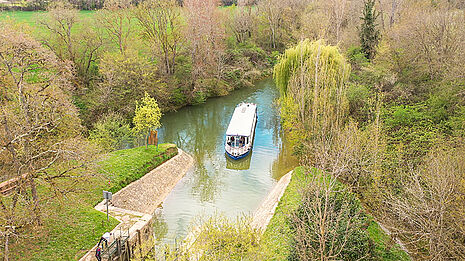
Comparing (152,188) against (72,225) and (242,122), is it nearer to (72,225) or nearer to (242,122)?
(72,225)

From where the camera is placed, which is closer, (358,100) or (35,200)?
(35,200)

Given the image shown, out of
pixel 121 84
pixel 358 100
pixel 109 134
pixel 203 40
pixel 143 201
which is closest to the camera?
pixel 143 201

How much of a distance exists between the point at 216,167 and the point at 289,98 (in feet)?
26.8

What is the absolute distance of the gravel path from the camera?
18.8 m

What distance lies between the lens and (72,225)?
48.0 feet

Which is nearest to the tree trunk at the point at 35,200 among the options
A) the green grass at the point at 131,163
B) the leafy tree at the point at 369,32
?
the green grass at the point at 131,163

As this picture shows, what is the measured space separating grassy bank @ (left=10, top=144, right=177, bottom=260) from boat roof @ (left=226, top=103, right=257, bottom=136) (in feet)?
31.7

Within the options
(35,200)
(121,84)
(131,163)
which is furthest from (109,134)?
(35,200)

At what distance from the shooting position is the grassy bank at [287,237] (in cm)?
1324

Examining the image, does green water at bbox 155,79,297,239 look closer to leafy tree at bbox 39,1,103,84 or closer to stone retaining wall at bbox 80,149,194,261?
stone retaining wall at bbox 80,149,194,261

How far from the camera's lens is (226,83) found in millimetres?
44938

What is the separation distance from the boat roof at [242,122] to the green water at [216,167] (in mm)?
2144

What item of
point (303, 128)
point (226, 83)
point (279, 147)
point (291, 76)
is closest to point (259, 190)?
point (303, 128)

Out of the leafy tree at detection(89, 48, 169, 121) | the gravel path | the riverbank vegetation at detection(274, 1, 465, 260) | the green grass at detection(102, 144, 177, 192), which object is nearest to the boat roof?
the riverbank vegetation at detection(274, 1, 465, 260)
